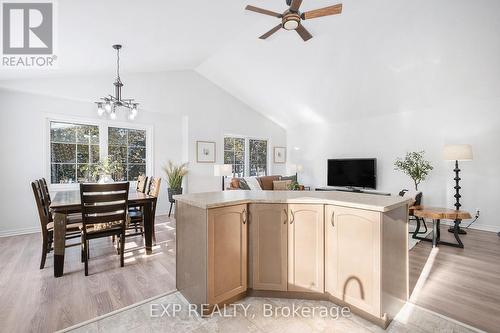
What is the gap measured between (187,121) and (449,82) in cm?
531

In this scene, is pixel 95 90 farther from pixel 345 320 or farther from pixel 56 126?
pixel 345 320

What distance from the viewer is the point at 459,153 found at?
3920 mm

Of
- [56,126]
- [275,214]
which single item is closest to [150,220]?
[275,214]

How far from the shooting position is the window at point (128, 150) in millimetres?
5066

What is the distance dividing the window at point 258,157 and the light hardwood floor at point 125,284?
430 centimetres

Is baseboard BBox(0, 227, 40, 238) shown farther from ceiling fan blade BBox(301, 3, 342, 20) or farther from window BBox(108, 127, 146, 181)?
ceiling fan blade BBox(301, 3, 342, 20)

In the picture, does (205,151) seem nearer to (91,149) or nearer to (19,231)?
(91,149)

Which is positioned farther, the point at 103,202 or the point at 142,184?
the point at 142,184

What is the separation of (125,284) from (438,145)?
5902mm

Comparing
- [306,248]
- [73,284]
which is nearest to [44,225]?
[73,284]

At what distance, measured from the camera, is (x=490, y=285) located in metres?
2.39

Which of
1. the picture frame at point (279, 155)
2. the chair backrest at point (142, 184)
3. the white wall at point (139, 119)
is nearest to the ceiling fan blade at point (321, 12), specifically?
the chair backrest at point (142, 184)

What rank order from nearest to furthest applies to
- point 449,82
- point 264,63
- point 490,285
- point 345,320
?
point 345,320 < point 490,285 < point 449,82 < point 264,63

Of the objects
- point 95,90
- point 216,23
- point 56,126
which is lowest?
point 56,126
